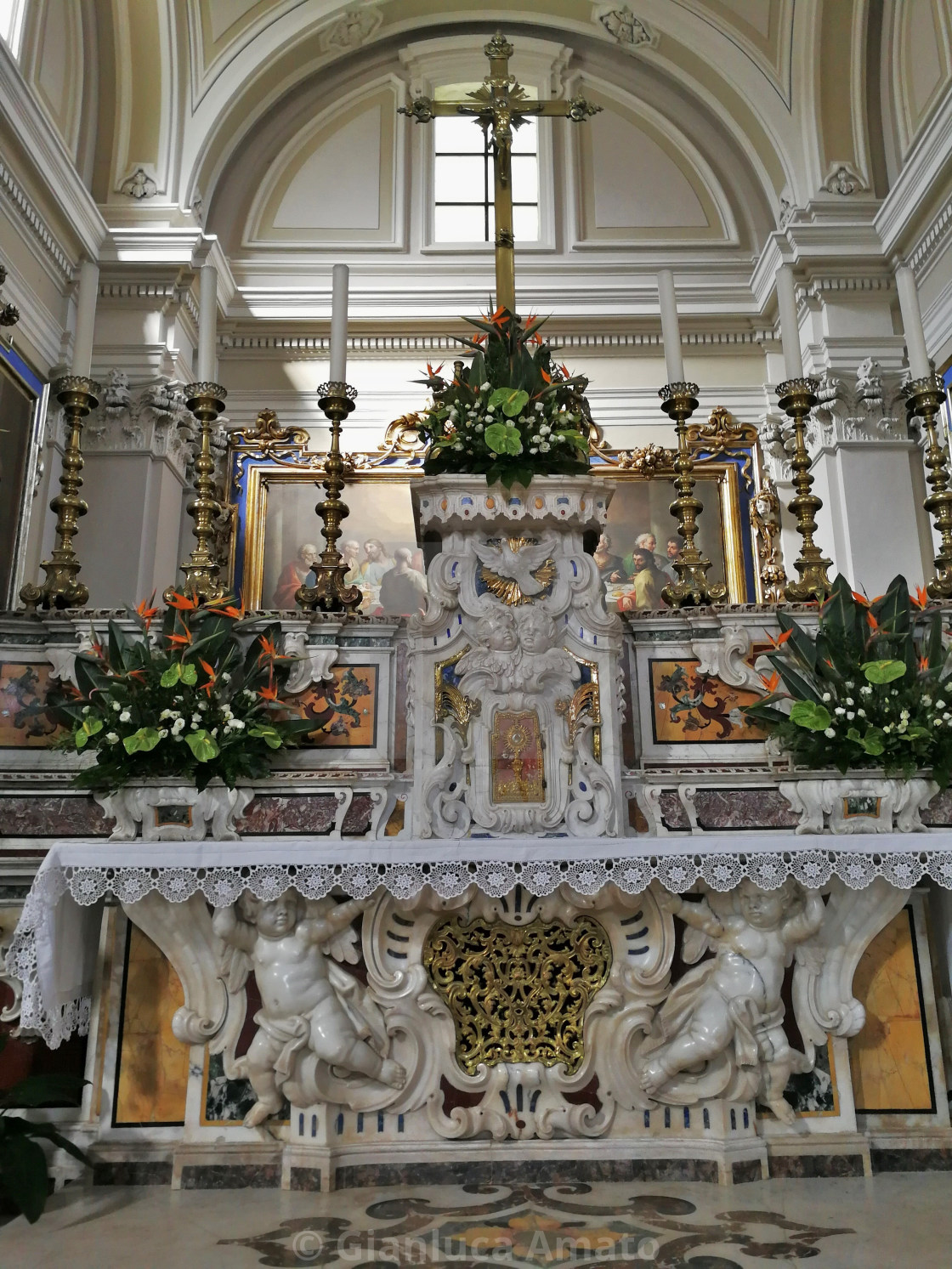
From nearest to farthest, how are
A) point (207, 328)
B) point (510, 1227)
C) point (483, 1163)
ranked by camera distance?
point (510, 1227), point (483, 1163), point (207, 328)

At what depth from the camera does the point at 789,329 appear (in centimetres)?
493

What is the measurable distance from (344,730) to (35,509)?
4391 mm

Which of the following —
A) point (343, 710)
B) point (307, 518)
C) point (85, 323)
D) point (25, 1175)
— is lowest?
point (25, 1175)

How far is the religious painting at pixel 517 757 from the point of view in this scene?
13.3ft

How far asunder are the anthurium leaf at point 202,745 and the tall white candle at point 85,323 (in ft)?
5.47

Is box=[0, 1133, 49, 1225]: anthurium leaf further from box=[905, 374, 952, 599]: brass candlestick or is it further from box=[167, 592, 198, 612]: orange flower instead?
box=[905, 374, 952, 599]: brass candlestick

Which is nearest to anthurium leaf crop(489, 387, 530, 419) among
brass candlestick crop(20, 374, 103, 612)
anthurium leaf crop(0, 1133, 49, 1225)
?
brass candlestick crop(20, 374, 103, 612)

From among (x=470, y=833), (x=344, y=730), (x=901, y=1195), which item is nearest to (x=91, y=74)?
(x=344, y=730)

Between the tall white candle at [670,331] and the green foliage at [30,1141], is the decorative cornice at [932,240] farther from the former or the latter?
the green foliage at [30,1141]

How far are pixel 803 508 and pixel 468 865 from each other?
6.62 feet

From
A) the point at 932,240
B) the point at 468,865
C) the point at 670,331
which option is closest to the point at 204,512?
the point at 468,865

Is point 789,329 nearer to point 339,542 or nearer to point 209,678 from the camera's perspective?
point 209,678

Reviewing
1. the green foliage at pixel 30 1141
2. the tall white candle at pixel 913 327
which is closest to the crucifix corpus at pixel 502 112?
the tall white candle at pixel 913 327

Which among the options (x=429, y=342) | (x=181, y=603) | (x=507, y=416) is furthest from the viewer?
(x=429, y=342)
